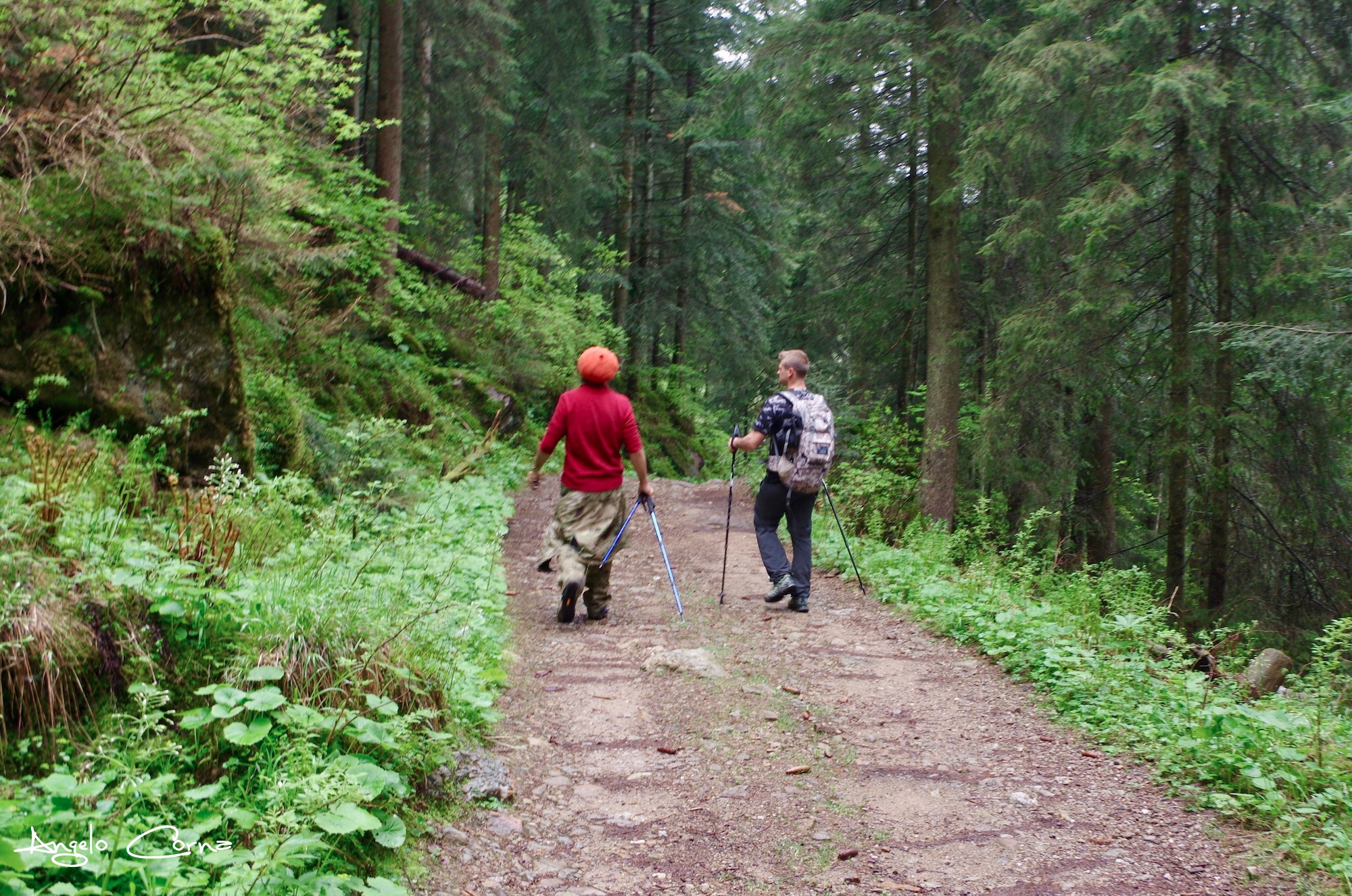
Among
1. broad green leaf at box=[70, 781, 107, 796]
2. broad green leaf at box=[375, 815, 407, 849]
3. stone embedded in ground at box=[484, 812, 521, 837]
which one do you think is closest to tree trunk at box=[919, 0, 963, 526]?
stone embedded in ground at box=[484, 812, 521, 837]

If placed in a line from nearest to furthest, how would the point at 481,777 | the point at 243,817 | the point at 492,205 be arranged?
the point at 243,817
the point at 481,777
the point at 492,205

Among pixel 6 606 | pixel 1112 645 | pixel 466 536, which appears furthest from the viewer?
pixel 466 536

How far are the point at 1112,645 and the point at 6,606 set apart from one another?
6.25 meters

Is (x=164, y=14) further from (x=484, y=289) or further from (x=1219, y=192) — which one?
(x=484, y=289)

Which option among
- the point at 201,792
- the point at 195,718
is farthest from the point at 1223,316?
the point at 201,792

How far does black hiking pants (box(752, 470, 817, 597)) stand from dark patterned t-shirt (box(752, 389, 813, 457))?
0.28 metres

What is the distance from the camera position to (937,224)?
13.0m

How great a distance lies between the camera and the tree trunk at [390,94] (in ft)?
49.0

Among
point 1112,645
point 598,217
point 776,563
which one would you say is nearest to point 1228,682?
point 1112,645

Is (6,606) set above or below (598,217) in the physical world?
below

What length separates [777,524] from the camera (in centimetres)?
782

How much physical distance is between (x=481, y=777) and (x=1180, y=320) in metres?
10.9

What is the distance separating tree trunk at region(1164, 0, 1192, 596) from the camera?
11.0 m

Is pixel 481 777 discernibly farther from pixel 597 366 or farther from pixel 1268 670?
pixel 1268 670
